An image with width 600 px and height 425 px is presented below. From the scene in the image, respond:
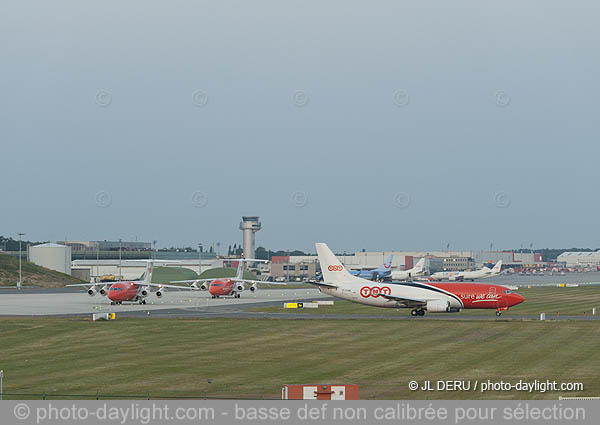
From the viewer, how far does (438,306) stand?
97562 mm

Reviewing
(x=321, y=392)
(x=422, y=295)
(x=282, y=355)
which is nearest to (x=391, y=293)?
(x=422, y=295)

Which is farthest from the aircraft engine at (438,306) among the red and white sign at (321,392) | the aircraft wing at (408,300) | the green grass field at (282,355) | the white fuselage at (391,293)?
the red and white sign at (321,392)

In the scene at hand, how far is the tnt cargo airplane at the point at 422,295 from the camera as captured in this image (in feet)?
319

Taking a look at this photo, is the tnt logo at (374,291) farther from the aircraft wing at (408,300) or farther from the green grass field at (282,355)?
the green grass field at (282,355)

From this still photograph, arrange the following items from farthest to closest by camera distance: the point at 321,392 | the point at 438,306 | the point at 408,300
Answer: the point at 438,306 < the point at 408,300 < the point at 321,392

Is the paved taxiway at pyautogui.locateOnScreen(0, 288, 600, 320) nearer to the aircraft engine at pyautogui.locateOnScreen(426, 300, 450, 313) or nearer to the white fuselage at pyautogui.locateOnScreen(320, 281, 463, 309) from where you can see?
the aircraft engine at pyautogui.locateOnScreen(426, 300, 450, 313)

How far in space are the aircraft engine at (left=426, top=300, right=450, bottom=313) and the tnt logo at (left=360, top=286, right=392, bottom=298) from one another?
15.8ft

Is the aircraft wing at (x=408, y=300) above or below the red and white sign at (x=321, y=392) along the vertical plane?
below

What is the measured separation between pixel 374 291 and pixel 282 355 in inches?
1491

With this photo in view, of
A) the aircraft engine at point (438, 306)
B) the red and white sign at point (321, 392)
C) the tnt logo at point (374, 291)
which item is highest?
the red and white sign at point (321, 392)

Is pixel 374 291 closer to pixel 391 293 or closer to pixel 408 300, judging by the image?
pixel 391 293

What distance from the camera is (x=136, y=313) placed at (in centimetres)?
10700

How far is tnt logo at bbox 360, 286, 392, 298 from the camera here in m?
98.0
